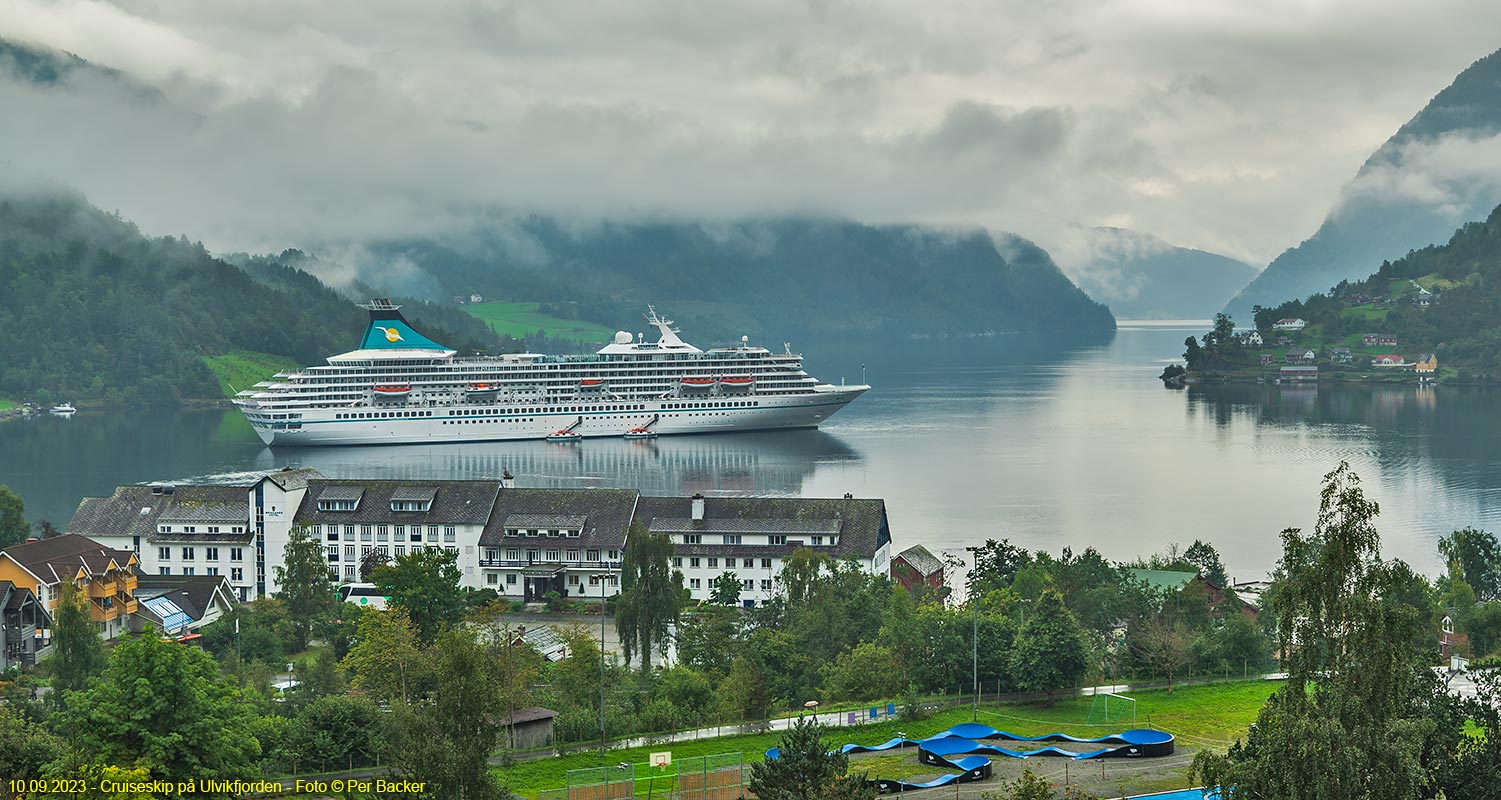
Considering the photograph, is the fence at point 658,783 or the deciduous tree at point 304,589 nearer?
the fence at point 658,783

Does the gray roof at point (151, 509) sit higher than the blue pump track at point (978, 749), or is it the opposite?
the gray roof at point (151, 509)

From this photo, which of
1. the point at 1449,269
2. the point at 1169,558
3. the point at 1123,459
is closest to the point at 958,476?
the point at 1123,459

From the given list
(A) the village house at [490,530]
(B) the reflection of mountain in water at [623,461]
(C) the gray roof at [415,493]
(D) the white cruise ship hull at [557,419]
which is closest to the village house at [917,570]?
(A) the village house at [490,530]

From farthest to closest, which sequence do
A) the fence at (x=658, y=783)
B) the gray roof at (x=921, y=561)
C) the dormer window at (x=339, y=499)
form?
the dormer window at (x=339, y=499) < the gray roof at (x=921, y=561) < the fence at (x=658, y=783)

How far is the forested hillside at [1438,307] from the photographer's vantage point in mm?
132250

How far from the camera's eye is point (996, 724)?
25.0 m

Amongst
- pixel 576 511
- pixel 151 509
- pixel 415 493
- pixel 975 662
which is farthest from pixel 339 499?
pixel 975 662

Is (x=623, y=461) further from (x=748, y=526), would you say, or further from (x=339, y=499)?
(x=748, y=526)

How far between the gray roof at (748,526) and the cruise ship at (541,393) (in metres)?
51.9

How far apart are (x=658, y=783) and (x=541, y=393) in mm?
71703

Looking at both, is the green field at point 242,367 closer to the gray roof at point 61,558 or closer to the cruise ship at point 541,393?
the cruise ship at point 541,393

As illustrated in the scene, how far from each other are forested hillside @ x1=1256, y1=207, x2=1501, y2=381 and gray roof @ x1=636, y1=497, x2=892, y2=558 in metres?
105

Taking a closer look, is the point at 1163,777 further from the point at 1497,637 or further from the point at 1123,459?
the point at 1123,459

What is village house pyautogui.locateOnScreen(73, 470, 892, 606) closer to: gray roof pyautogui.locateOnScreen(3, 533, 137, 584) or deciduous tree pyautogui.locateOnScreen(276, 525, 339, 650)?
deciduous tree pyautogui.locateOnScreen(276, 525, 339, 650)
